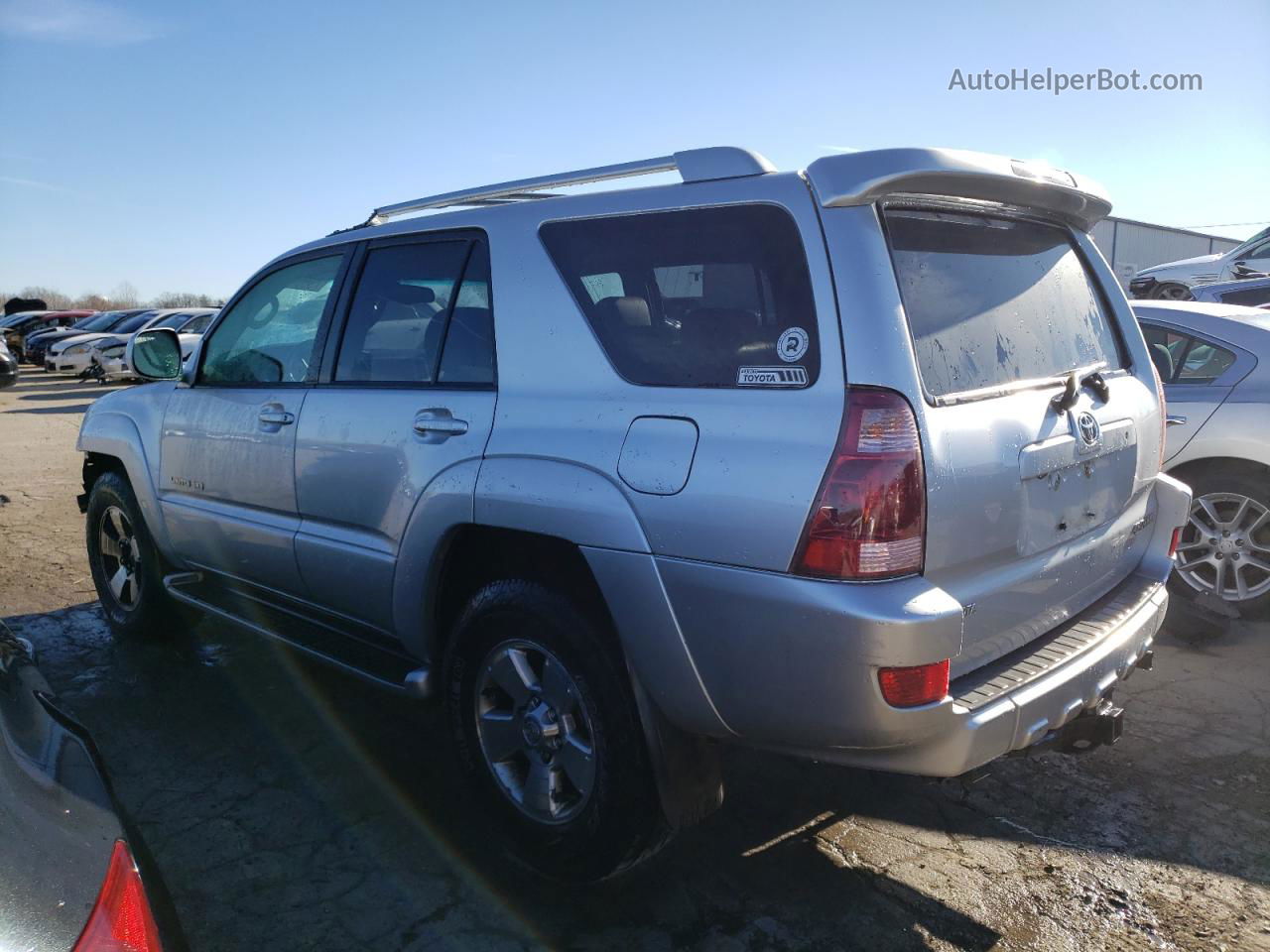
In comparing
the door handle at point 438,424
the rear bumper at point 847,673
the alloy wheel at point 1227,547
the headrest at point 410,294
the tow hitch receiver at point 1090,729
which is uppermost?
the headrest at point 410,294

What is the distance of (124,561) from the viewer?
5.07 m

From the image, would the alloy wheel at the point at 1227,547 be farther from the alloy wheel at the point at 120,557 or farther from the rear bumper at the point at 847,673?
the alloy wheel at the point at 120,557

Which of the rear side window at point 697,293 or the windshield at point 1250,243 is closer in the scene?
the rear side window at point 697,293

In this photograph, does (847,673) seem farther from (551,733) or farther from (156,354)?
(156,354)

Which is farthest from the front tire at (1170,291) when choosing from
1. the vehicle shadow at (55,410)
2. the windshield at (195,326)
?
the vehicle shadow at (55,410)

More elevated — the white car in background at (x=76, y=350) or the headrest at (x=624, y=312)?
the headrest at (x=624, y=312)

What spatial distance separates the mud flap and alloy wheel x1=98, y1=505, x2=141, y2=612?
3.34 meters

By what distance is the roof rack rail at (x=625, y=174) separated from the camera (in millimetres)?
2607

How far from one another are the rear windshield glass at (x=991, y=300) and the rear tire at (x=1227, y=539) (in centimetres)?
218

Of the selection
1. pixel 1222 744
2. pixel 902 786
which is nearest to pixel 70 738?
pixel 902 786

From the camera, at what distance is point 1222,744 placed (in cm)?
379

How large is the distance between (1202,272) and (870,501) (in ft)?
48.8

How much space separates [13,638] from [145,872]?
0.98m

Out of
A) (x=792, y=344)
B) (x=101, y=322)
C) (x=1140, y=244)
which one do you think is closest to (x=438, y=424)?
(x=792, y=344)
